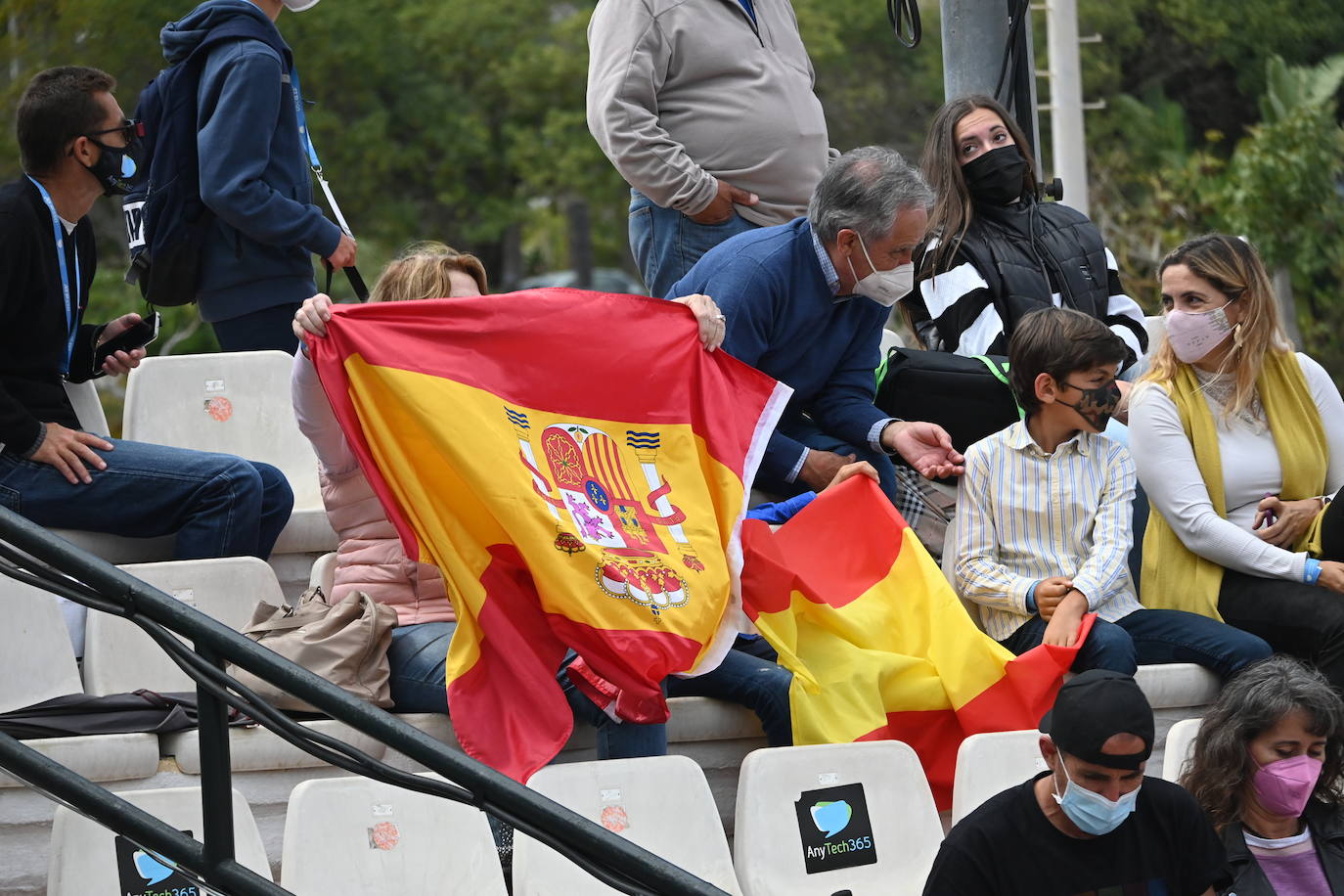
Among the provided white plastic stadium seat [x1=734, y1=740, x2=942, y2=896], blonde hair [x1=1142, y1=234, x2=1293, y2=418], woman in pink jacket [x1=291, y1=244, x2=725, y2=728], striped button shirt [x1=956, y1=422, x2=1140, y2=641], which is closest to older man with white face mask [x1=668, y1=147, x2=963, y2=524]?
striped button shirt [x1=956, y1=422, x2=1140, y2=641]

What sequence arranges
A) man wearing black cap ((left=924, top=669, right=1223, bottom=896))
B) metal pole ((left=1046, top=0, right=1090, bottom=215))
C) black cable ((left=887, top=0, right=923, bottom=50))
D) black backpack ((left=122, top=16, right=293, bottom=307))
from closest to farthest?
man wearing black cap ((left=924, top=669, right=1223, bottom=896))
black backpack ((left=122, top=16, right=293, bottom=307))
black cable ((left=887, top=0, right=923, bottom=50))
metal pole ((left=1046, top=0, right=1090, bottom=215))

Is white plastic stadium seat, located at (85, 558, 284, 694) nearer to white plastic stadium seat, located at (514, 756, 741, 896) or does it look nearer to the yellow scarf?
white plastic stadium seat, located at (514, 756, 741, 896)

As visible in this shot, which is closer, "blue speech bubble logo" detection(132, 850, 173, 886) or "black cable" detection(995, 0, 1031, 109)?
"blue speech bubble logo" detection(132, 850, 173, 886)

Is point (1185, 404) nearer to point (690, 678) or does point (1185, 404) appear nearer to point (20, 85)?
point (690, 678)

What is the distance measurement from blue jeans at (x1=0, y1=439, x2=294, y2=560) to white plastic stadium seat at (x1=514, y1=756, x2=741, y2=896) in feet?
4.71

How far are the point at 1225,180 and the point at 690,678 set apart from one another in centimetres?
1649

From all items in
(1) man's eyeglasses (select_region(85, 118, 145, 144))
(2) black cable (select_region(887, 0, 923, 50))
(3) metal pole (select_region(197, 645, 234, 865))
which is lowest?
(3) metal pole (select_region(197, 645, 234, 865))

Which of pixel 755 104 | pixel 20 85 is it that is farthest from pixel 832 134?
pixel 755 104

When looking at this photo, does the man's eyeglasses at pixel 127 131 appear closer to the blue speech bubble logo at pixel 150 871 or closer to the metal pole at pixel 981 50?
the blue speech bubble logo at pixel 150 871

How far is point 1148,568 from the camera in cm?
549

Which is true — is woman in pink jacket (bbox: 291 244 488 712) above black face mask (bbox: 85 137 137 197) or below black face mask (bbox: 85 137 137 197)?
below

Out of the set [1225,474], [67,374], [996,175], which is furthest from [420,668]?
[996,175]

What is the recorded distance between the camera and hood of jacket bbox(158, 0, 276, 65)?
223 inches

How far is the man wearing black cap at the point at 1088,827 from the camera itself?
11.4 feet
